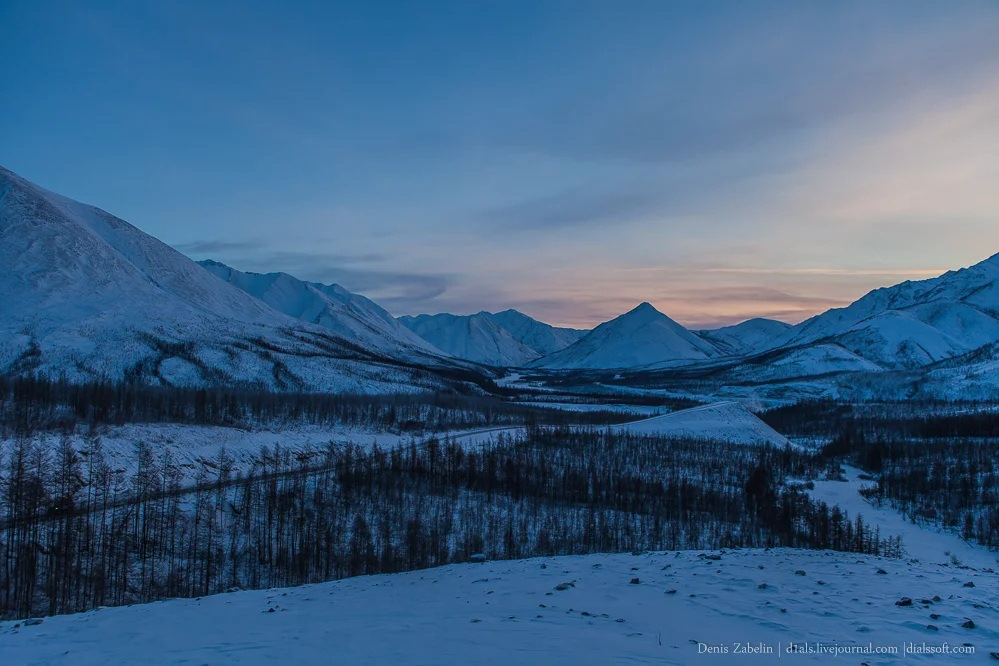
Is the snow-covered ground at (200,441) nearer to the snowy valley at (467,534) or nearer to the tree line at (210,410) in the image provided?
the snowy valley at (467,534)

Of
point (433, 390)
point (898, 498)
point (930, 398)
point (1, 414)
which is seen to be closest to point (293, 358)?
point (433, 390)

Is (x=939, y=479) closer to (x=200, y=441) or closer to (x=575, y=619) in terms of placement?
(x=575, y=619)

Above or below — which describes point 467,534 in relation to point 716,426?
below

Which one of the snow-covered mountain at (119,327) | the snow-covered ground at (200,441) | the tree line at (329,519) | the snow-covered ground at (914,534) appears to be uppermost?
the snow-covered mountain at (119,327)

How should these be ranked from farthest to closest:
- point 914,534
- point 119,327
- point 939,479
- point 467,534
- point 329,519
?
point 119,327 < point 939,479 < point 914,534 < point 329,519 < point 467,534

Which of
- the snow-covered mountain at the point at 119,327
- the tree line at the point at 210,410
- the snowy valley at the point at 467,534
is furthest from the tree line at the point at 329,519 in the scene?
the snow-covered mountain at the point at 119,327

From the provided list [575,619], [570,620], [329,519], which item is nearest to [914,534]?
[575,619]

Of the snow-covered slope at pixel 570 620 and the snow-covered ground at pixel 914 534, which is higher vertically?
the snow-covered slope at pixel 570 620
